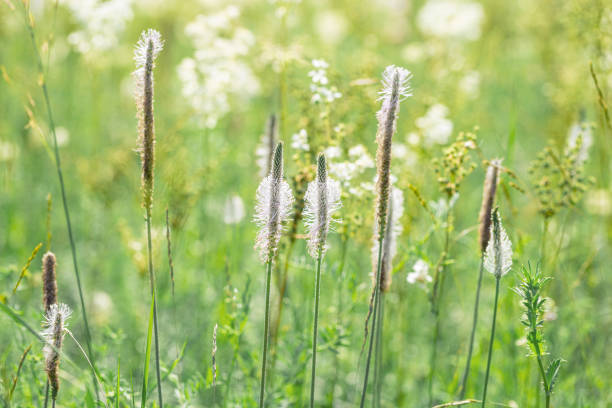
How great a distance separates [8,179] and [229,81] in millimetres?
1843

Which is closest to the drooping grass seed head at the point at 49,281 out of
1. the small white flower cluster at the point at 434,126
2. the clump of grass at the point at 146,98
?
the clump of grass at the point at 146,98

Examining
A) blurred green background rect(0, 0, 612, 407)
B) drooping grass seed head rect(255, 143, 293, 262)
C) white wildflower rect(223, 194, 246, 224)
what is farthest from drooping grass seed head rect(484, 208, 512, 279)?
white wildflower rect(223, 194, 246, 224)

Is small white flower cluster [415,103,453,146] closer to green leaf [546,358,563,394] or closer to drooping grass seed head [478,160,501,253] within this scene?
drooping grass seed head [478,160,501,253]

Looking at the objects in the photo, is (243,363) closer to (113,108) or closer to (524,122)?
(113,108)

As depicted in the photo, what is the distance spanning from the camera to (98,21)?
4.63 metres

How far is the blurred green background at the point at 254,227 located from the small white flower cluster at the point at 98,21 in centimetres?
2

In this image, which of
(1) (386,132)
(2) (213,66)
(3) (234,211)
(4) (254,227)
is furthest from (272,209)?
(4) (254,227)

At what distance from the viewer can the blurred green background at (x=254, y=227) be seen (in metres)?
2.86

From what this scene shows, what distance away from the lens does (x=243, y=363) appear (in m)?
2.84

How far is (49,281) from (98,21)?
11.3 feet

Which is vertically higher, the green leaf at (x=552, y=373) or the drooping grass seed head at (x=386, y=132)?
the drooping grass seed head at (x=386, y=132)

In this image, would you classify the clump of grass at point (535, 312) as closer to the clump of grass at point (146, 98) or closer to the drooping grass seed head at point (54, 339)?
the clump of grass at point (146, 98)

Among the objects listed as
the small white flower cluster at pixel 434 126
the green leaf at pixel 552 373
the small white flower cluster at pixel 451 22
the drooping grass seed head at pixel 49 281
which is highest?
the small white flower cluster at pixel 451 22

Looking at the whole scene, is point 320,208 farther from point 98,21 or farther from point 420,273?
point 98,21
